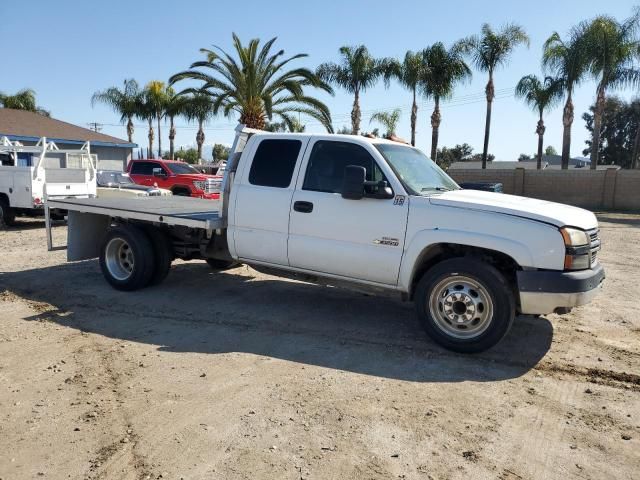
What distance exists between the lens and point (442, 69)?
1262 inches

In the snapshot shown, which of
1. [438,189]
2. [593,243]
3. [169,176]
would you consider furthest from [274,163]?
[169,176]

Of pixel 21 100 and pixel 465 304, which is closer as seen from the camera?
pixel 465 304

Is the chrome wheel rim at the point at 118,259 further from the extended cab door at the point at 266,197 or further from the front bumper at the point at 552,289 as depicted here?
the front bumper at the point at 552,289

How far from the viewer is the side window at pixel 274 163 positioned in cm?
595

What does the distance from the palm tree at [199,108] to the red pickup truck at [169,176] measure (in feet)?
17.5

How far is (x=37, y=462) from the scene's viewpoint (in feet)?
10.5

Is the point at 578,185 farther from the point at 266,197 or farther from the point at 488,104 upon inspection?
the point at 266,197

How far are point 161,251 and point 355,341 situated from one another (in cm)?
321

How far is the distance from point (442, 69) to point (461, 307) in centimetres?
2971

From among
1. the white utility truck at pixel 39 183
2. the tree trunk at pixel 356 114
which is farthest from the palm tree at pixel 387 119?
the white utility truck at pixel 39 183

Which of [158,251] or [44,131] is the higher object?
[44,131]

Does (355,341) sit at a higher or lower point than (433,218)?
lower

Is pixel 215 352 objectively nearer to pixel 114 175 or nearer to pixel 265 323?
pixel 265 323

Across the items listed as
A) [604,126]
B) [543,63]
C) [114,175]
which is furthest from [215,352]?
[604,126]
